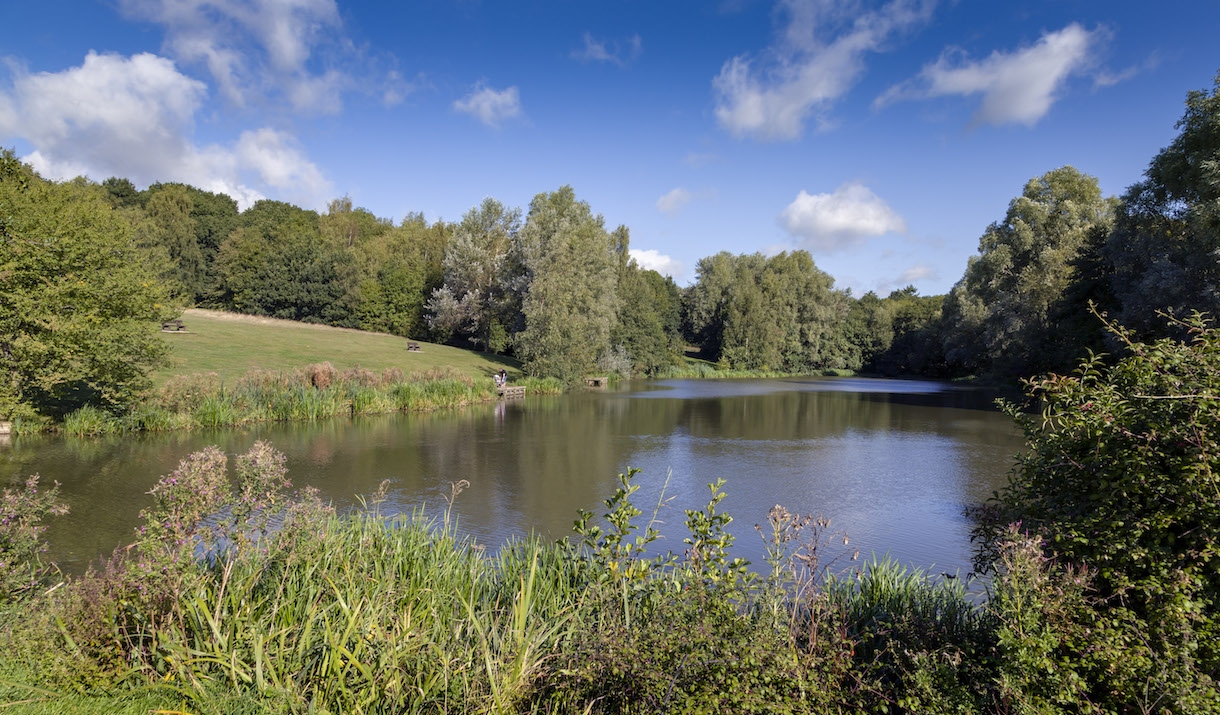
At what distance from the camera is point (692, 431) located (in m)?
22.7

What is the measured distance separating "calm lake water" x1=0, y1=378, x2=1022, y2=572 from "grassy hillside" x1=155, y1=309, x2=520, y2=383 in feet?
25.1

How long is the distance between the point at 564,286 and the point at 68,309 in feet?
81.1

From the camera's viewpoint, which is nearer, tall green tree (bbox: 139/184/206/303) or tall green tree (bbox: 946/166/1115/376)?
tall green tree (bbox: 946/166/1115/376)

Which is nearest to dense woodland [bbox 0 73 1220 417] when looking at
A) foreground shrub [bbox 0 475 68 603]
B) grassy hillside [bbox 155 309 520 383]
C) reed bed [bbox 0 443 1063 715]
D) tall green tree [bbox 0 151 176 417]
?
tall green tree [bbox 0 151 176 417]

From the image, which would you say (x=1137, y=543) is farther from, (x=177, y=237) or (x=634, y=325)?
(x=177, y=237)

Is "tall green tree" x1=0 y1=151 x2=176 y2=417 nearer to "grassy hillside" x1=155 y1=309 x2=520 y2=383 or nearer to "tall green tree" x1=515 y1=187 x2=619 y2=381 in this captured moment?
"grassy hillside" x1=155 y1=309 x2=520 y2=383

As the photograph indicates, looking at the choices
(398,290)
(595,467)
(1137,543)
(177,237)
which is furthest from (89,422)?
(177,237)

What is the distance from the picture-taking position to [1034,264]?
128 ft

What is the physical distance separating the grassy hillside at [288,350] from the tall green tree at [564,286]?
276cm

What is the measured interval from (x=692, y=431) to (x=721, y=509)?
1084 cm

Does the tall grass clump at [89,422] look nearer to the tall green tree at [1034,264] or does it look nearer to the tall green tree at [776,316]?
the tall green tree at [1034,264]

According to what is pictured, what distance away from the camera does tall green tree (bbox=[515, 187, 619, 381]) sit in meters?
36.2

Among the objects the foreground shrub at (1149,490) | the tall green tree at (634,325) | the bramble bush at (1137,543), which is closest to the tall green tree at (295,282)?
the tall green tree at (634,325)

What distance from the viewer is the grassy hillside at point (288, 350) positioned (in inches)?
1068
